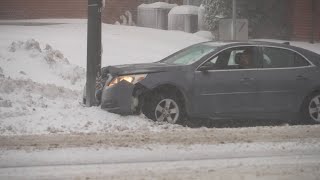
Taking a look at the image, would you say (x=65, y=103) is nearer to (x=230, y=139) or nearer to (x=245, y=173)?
(x=230, y=139)

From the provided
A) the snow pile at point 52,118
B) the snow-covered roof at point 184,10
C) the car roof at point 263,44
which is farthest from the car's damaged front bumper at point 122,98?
the snow-covered roof at point 184,10

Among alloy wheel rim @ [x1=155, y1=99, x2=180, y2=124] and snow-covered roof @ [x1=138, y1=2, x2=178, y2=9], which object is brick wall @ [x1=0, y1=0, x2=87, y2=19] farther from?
alloy wheel rim @ [x1=155, y1=99, x2=180, y2=124]

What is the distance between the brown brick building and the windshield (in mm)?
14891

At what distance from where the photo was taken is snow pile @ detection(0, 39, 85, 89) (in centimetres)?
1345

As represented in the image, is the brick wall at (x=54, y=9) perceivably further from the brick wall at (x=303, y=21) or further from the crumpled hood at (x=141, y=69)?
the crumpled hood at (x=141, y=69)

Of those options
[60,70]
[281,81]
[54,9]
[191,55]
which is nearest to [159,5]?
[54,9]

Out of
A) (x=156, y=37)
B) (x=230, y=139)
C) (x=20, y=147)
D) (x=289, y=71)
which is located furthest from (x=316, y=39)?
(x=20, y=147)

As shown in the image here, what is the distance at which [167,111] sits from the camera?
1016cm

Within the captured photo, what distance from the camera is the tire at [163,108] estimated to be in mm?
10094

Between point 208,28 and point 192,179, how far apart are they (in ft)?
56.0

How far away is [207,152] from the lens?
8.32 meters

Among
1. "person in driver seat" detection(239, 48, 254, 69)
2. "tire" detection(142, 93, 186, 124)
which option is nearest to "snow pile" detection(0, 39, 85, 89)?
"tire" detection(142, 93, 186, 124)

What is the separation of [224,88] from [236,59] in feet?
2.12

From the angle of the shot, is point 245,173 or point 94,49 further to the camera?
point 94,49
